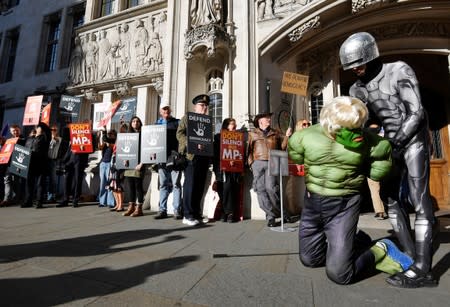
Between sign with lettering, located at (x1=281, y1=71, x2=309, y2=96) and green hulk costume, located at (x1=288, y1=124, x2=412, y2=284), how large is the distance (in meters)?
3.24

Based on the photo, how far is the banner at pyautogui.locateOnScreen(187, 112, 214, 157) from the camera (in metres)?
4.57

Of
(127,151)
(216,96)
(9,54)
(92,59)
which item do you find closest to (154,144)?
(127,151)

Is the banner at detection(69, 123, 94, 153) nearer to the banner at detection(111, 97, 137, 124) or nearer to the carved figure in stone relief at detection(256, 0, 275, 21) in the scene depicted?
Result: the banner at detection(111, 97, 137, 124)

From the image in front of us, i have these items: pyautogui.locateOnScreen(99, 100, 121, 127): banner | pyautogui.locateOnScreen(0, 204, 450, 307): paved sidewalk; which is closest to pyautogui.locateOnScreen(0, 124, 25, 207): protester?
pyautogui.locateOnScreen(99, 100, 121, 127): banner

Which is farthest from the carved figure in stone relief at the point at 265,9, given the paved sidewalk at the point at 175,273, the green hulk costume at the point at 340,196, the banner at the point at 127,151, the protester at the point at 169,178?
the paved sidewalk at the point at 175,273

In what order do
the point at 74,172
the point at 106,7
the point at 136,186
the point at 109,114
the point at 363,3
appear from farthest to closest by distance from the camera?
1. the point at 106,7
2. the point at 109,114
3. the point at 74,172
4. the point at 363,3
5. the point at 136,186

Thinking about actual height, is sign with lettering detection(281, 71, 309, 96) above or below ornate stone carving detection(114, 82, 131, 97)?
→ below

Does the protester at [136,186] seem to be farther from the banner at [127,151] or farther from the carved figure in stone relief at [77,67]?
the carved figure in stone relief at [77,67]

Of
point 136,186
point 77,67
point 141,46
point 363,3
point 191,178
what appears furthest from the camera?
point 77,67

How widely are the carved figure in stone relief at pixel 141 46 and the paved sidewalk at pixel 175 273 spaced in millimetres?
6318

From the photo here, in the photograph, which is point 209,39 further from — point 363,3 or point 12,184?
point 12,184

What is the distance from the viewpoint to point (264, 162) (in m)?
4.83

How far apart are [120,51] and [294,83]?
6.69 meters

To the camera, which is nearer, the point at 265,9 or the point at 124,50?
the point at 265,9
